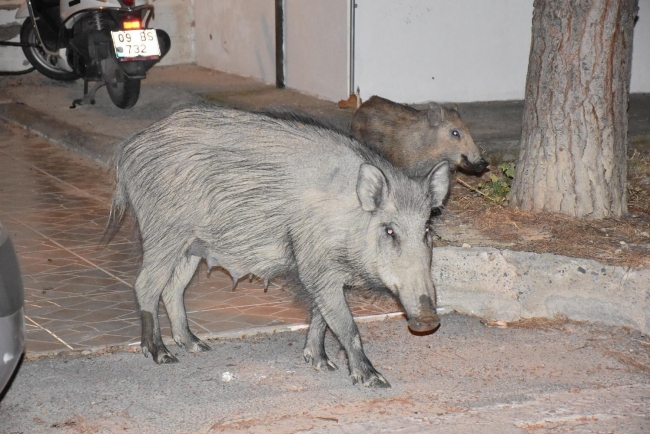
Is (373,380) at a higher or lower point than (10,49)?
lower

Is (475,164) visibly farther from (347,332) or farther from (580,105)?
(347,332)

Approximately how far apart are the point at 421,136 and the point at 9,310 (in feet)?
15.2

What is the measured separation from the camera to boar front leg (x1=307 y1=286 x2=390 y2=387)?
4438 mm

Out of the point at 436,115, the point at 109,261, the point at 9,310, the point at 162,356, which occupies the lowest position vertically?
the point at 109,261

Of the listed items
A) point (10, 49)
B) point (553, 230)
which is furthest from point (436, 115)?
point (10, 49)

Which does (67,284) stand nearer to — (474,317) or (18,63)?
(474,317)

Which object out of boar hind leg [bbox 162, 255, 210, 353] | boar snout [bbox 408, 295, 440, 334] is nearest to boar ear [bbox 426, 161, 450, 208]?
boar snout [bbox 408, 295, 440, 334]

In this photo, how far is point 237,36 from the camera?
12.8 metres

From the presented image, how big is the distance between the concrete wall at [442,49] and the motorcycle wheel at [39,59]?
4217mm

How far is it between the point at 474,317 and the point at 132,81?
237 inches

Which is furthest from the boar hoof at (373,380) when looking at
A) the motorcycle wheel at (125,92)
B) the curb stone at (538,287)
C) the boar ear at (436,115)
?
the motorcycle wheel at (125,92)

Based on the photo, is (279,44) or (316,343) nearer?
(316,343)

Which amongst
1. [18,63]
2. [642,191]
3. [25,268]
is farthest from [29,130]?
[642,191]

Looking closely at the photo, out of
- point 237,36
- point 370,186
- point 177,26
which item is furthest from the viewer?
point 177,26
